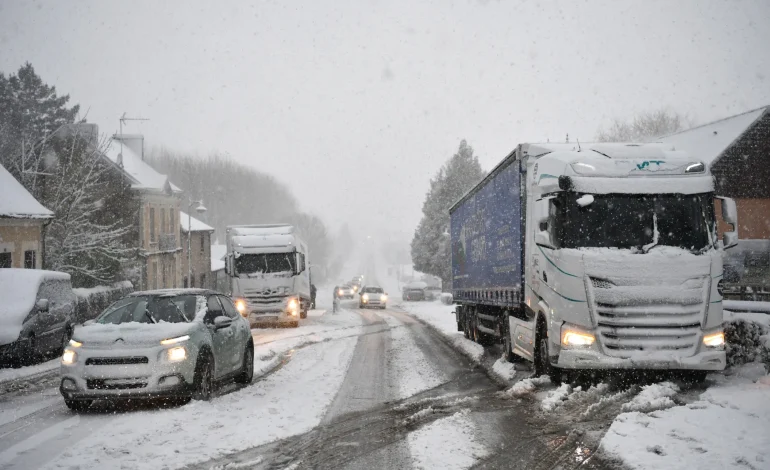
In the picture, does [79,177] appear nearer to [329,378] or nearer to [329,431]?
[329,378]

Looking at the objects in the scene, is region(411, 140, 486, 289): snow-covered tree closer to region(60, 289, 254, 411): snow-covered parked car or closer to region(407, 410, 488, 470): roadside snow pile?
region(60, 289, 254, 411): snow-covered parked car

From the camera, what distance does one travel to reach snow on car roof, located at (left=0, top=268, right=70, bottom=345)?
15.0 metres

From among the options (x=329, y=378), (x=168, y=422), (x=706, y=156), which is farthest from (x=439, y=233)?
(x=168, y=422)

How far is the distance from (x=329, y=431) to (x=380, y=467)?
1664 millimetres

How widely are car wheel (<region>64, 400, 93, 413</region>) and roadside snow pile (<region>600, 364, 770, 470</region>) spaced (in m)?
6.42

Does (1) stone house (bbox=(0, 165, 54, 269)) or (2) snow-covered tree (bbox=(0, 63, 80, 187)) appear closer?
(1) stone house (bbox=(0, 165, 54, 269))

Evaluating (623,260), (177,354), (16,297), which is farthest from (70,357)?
(16,297)

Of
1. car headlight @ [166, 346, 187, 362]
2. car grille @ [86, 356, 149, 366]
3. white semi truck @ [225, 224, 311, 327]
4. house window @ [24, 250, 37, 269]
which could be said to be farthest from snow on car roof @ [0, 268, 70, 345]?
house window @ [24, 250, 37, 269]

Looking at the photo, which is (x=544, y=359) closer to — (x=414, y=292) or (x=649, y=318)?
(x=649, y=318)

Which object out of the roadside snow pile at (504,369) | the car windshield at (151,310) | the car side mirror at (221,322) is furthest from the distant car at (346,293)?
the car side mirror at (221,322)

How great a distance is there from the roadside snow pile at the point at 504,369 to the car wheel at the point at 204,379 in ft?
15.7

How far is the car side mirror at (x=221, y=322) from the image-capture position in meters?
10.5

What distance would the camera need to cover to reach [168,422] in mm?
8547

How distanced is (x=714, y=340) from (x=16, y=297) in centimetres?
1378
